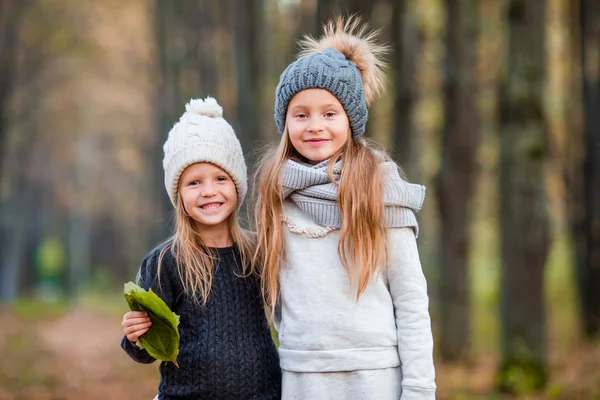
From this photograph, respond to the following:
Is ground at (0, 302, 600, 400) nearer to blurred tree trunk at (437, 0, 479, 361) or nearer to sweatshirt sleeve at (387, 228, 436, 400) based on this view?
blurred tree trunk at (437, 0, 479, 361)

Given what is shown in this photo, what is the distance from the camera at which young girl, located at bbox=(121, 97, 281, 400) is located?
399 cm

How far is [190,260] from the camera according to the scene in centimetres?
405

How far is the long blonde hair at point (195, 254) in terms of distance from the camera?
4031 millimetres

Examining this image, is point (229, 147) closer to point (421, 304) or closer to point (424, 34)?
point (421, 304)

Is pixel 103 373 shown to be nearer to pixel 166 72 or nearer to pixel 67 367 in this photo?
pixel 67 367

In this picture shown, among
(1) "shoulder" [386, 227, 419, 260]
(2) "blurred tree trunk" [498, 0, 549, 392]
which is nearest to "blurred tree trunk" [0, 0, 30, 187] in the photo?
(2) "blurred tree trunk" [498, 0, 549, 392]

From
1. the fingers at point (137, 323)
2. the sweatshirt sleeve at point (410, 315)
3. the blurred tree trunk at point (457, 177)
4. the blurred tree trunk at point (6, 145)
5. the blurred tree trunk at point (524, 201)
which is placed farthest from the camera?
the blurred tree trunk at point (6, 145)

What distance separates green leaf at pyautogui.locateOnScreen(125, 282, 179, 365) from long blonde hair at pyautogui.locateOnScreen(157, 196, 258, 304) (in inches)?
8.6

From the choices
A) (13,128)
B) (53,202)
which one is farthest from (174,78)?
(53,202)

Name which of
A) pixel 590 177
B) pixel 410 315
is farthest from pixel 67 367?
pixel 410 315

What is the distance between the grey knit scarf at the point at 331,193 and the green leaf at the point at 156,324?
78 centimetres

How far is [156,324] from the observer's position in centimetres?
386

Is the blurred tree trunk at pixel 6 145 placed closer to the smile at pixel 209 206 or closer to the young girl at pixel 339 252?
the smile at pixel 209 206

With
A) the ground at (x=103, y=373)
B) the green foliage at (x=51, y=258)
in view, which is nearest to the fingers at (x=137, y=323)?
the ground at (x=103, y=373)
